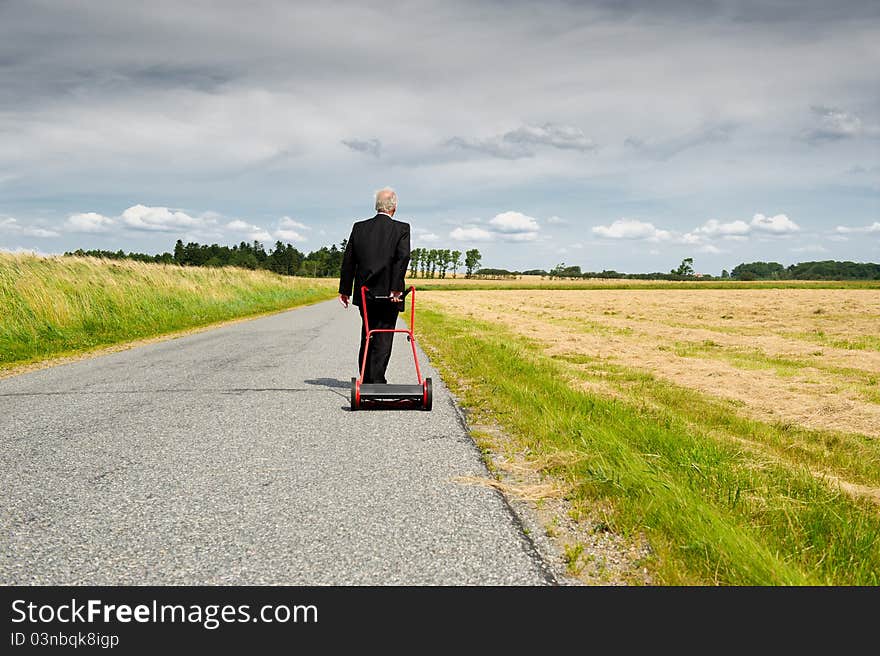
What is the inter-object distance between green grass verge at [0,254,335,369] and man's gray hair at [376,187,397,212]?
806 centimetres

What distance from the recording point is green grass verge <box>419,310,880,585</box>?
3117 millimetres

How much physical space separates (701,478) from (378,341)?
425 centimetres

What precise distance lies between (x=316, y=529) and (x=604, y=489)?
6.40 feet

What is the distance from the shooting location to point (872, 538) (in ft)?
11.2

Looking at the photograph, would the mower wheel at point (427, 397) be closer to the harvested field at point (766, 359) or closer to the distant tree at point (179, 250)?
the harvested field at point (766, 359)

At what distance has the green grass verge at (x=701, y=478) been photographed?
3117 millimetres

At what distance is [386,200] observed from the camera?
7266mm

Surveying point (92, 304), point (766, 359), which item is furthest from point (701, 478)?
point (92, 304)

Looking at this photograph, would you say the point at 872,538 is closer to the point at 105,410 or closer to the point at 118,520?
the point at 118,520

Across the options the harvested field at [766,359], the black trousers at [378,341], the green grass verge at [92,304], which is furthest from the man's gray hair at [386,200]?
the green grass verge at [92,304]

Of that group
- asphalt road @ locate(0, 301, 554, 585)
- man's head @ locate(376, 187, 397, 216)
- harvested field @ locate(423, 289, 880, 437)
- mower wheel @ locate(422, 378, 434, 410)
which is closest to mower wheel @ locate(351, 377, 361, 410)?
asphalt road @ locate(0, 301, 554, 585)

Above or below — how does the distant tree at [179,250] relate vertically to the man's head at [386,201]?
above

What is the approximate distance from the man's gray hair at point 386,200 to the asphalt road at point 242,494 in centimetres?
240
